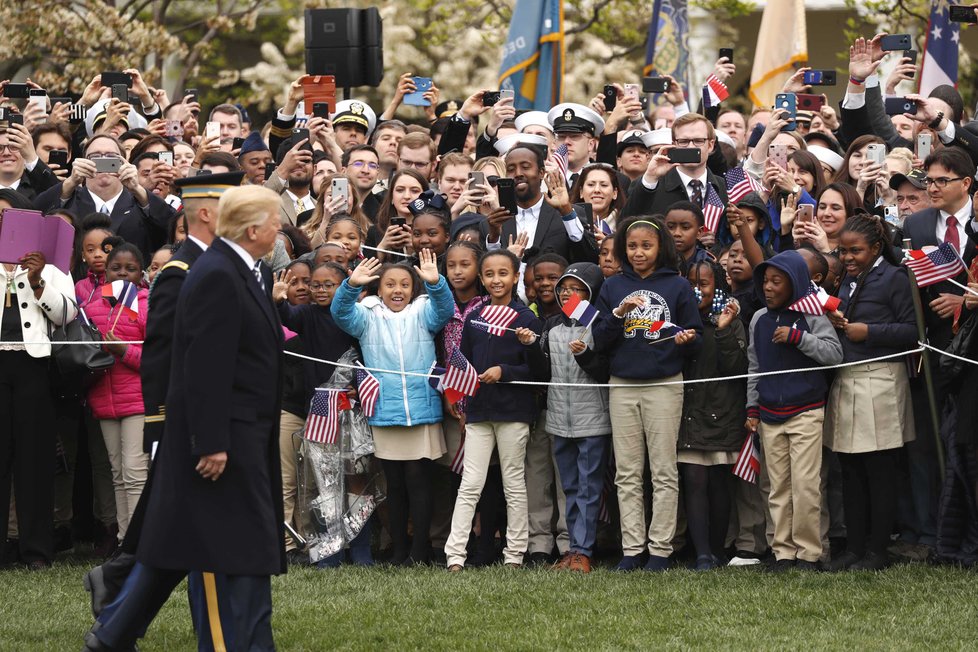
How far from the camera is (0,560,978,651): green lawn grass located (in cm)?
802

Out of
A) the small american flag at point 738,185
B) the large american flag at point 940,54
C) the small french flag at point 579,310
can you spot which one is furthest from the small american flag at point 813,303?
the large american flag at point 940,54

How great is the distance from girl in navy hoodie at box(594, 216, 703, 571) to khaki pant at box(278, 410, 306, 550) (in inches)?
82.8

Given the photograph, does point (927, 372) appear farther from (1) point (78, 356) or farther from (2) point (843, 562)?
(1) point (78, 356)

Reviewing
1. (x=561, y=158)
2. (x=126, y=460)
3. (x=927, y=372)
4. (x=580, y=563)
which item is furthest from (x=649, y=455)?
(x=126, y=460)

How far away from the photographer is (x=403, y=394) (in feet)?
33.7

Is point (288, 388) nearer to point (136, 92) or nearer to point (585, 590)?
point (585, 590)

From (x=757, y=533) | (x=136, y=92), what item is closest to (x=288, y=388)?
(x=757, y=533)

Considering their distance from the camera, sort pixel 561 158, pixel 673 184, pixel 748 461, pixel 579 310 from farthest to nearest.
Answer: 1. pixel 561 158
2. pixel 673 184
3. pixel 748 461
4. pixel 579 310

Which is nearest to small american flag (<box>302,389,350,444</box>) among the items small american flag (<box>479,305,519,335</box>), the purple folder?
small american flag (<box>479,305,519,335</box>)

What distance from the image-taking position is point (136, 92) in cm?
1518

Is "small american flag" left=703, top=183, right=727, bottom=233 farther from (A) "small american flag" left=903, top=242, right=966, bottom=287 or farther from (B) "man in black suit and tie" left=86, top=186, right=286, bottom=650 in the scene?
(B) "man in black suit and tie" left=86, top=186, right=286, bottom=650

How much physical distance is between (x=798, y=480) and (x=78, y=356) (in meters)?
4.48

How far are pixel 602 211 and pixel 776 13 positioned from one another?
18.6ft

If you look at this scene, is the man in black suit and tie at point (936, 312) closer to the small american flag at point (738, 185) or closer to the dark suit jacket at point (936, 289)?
the dark suit jacket at point (936, 289)
